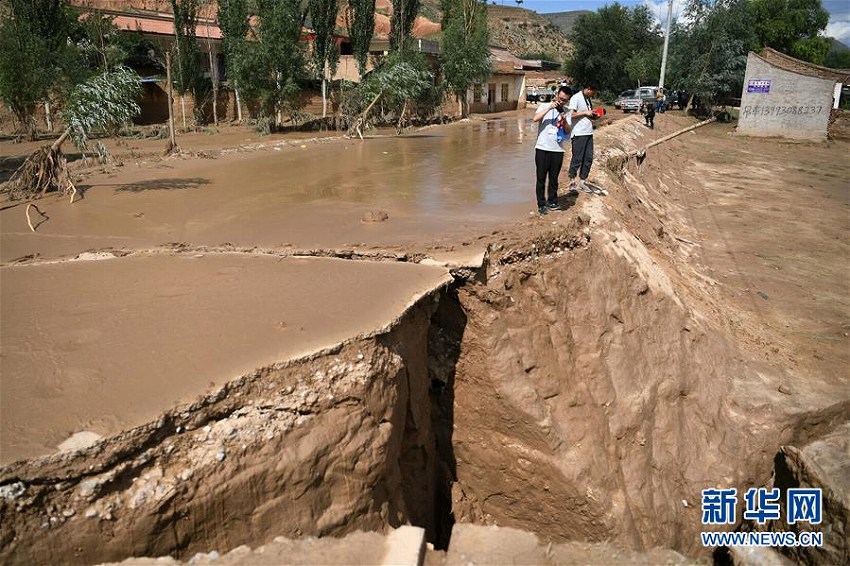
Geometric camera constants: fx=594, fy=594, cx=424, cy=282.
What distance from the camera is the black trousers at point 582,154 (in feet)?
23.6

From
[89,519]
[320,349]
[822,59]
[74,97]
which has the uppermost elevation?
[822,59]

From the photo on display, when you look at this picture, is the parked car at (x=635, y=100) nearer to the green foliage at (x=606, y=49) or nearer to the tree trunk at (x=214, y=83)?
the green foliage at (x=606, y=49)

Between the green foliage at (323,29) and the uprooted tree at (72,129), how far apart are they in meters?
17.4

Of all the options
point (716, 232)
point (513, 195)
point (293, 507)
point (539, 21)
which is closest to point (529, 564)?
point (293, 507)

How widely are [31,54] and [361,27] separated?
13.2m

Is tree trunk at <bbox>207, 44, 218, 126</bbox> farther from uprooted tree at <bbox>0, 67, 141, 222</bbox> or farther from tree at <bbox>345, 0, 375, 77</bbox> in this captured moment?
uprooted tree at <bbox>0, 67, 141, 222</bbox>

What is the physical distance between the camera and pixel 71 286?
4.79 meters

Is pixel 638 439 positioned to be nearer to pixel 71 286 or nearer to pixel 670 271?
pixel 670 271

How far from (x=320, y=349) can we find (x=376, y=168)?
8.88 metres

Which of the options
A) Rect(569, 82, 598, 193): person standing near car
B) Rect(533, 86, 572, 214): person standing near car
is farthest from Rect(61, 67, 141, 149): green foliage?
Rect(569, 82, 598, 193): person standing near car

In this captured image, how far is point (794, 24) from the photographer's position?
137 feet

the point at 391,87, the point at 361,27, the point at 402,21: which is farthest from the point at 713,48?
the point at 391,87

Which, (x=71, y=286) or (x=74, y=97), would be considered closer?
(x=71, y=286)

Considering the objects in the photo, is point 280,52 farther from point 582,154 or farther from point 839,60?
point 839,60
